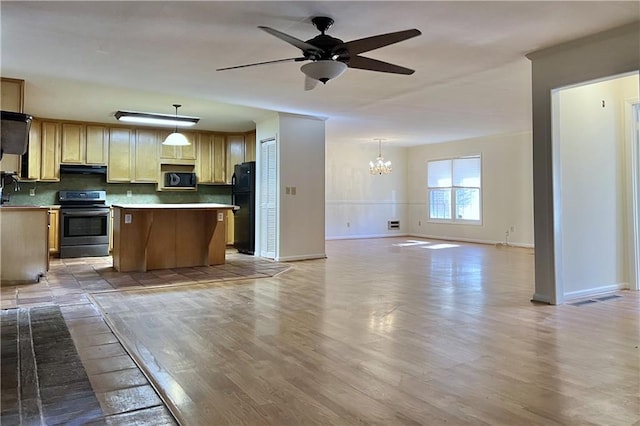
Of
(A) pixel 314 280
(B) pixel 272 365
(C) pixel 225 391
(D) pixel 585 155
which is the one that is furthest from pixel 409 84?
(C) pixel 225 391

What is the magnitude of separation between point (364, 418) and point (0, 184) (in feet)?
16.8

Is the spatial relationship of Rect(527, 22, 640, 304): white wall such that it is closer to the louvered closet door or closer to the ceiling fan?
A: the ceiling fan

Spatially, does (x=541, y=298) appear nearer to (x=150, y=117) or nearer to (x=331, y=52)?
(x=331, y=52)

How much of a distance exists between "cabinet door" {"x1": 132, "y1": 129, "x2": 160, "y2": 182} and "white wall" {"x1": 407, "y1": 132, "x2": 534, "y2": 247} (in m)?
6.71

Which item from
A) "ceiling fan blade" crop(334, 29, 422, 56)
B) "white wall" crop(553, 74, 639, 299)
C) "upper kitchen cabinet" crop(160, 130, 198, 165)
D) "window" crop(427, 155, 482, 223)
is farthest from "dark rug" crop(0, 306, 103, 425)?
"window" crop(427, 155, 482, 223)

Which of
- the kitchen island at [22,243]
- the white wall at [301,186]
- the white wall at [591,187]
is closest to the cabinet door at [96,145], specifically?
the kitchen island at [22,243]

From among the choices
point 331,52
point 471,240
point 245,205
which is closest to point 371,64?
point 331,52

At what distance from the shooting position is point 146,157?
8250 millimetres

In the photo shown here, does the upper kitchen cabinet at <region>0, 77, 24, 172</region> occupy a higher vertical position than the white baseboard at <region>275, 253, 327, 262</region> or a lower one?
higher

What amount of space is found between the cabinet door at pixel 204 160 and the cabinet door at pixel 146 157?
31.3 inches

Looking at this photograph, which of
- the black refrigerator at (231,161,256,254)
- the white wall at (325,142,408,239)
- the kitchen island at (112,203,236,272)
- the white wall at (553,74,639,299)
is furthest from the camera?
the white wall at (325,142,408,239)

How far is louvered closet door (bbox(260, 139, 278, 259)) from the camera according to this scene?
7.07 m

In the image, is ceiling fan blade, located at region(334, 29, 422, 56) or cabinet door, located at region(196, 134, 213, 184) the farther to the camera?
cabinet door, located at region(196, 134, 213, 184)

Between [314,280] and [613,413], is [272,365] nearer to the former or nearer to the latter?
[613,413]
